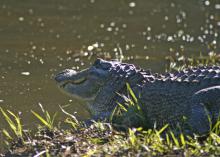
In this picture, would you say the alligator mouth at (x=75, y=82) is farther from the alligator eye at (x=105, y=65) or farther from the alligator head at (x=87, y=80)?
the alligator eye at (x=105, y=65)

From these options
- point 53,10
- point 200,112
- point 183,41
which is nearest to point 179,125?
point 200,112

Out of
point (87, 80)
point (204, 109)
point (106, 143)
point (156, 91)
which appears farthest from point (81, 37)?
point (106, 143)

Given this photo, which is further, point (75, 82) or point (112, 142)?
point (75, 82)

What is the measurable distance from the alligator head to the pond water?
0.34 metres

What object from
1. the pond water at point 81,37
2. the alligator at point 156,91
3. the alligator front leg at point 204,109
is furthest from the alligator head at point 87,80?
the alligator front leg at point 204,109

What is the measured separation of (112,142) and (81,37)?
260 inches

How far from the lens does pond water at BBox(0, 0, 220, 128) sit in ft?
28.2

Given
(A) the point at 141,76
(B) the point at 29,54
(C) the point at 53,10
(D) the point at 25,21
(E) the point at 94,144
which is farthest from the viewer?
(C) the point at 53,10

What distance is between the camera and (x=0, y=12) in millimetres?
13781

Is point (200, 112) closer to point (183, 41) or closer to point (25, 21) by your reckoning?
point (183, 41)

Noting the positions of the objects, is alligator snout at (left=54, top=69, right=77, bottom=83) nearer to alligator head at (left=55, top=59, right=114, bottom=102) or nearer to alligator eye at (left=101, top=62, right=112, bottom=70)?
alligator head at (left=55, top=59, right=114, bottom=102)

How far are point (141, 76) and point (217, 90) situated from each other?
1.01 meters

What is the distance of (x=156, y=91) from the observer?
21.0ft

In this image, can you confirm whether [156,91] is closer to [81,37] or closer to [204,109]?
[204,109]
